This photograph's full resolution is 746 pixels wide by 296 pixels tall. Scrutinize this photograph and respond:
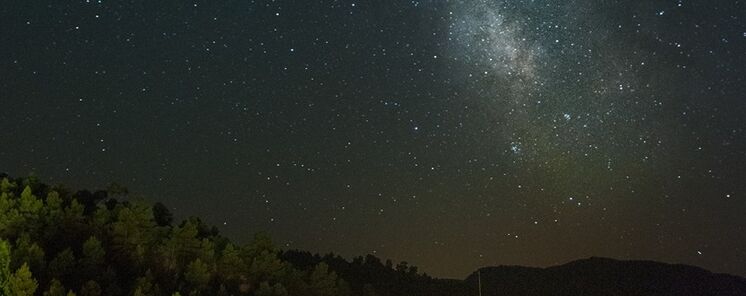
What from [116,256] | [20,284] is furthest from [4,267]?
[116,256]

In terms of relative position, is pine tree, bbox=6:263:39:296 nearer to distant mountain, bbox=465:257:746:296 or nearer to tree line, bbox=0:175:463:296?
tree line, bbox=0:175:463:296

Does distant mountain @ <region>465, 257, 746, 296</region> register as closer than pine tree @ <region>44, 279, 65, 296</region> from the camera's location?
No

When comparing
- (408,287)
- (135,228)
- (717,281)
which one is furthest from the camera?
(717,281)

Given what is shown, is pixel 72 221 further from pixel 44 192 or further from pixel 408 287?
pixel 408 287

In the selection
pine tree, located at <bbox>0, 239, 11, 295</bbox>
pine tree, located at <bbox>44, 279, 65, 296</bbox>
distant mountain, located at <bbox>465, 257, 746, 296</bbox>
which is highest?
distant mountain, located at <bbox>465, 257, 746, 296</bbox>

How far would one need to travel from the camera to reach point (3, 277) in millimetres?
9414

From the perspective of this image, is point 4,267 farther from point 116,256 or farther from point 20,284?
point 116,256

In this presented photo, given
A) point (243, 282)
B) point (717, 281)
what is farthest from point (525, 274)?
point (243, 282)

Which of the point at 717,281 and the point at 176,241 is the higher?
the point at 717,281

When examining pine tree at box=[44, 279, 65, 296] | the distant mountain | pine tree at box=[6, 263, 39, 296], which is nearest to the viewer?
pine tree at box=[6, 263, 39, 296]

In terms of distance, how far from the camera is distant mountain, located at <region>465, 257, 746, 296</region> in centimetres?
3324

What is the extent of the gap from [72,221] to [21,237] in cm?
184

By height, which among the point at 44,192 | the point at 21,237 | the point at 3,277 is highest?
the point at 44,192

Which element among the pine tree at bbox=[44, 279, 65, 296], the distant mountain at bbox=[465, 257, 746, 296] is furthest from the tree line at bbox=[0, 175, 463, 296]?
the distant mountain at bbox=[465, 257, 746, 296]
